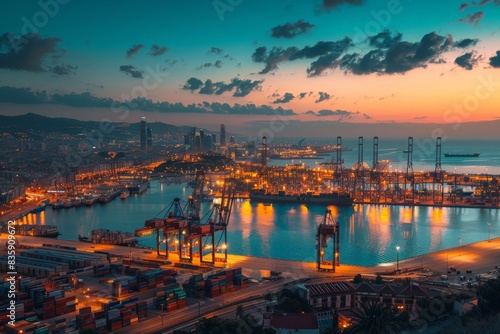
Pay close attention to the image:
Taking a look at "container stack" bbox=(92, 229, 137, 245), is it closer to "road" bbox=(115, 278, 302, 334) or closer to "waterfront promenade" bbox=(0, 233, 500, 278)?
"waterfront promenade" bbox=(0, 233, 500, 278)

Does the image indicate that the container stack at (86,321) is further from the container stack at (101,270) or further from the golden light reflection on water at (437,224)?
the golden light reflection on water at (437,224)

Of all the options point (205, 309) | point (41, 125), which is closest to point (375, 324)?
point (205, 309)

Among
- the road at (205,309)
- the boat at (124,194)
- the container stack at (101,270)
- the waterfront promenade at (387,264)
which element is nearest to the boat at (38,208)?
the boat at (124,194)

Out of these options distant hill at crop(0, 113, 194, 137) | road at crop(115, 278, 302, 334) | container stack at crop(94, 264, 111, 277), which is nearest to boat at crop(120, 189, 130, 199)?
container stack at crop(94, 264, 111, 277)

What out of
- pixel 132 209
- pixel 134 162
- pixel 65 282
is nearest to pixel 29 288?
pixel 65 282

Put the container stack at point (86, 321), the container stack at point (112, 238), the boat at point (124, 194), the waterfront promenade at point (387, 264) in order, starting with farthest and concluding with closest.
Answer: the boat at point (124, 194) → the container stack at point (112, 238) → the waterfront promenade at point (387, 264) → the container stack at point (86, 321)

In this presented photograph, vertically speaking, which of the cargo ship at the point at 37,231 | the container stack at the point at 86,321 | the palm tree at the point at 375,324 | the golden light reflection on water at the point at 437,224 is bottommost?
the cargo ship at the point at 37,231
